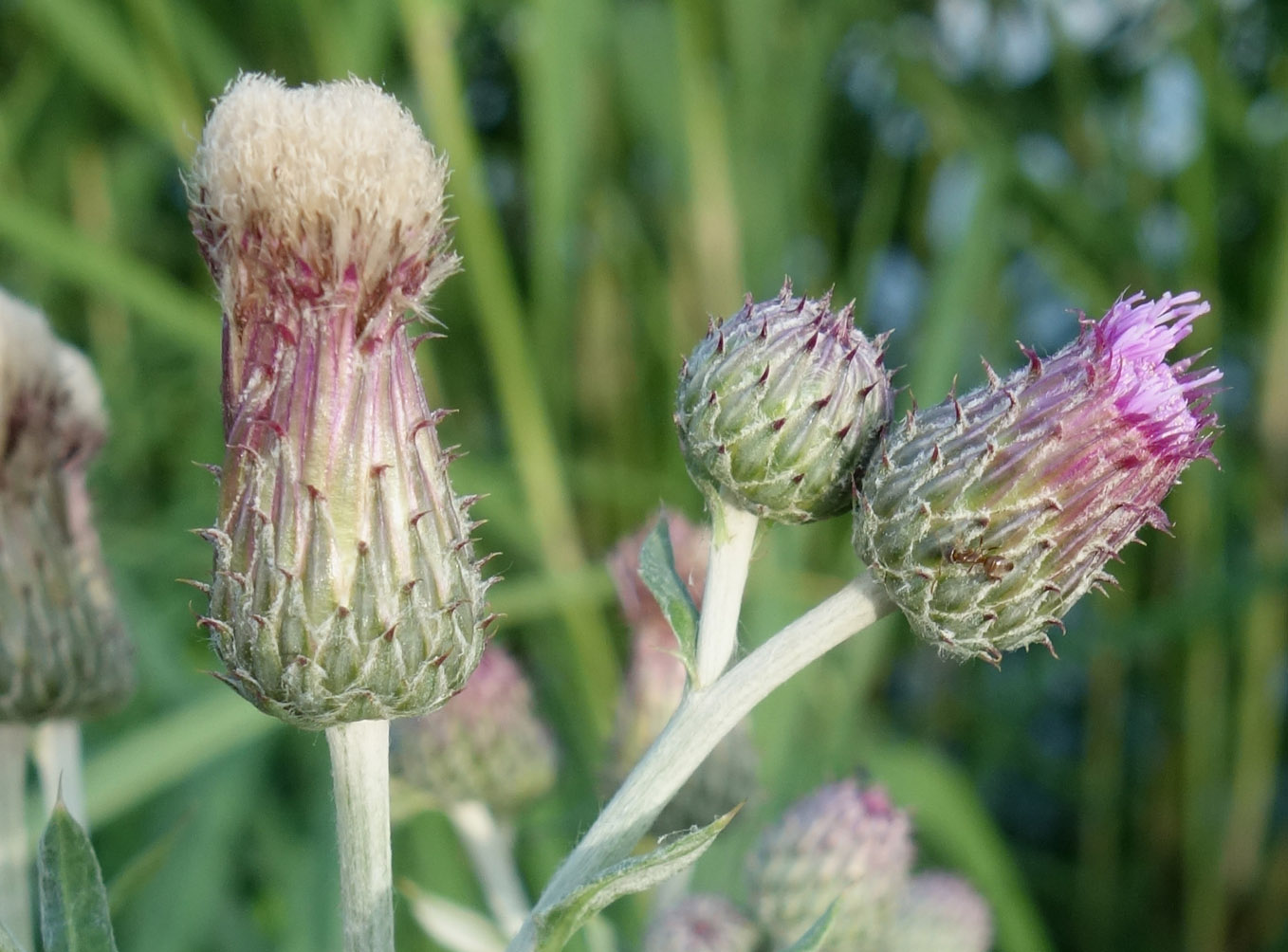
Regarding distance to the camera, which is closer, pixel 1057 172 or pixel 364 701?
pixel 364 701

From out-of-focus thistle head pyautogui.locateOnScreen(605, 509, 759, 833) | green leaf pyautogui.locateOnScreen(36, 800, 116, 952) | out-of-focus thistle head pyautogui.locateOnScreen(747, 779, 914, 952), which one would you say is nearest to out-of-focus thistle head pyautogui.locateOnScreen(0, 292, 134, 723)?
green leaf pyautogui.locateOnScreen(36, 800, 116, 952)

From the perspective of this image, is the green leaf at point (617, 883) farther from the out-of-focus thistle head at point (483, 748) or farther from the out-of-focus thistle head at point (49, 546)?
the out-of-focus thistle head at point (483, 748)

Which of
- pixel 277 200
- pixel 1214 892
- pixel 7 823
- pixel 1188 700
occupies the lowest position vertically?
pixel 1214 892

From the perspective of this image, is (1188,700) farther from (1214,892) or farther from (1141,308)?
(1141,308)

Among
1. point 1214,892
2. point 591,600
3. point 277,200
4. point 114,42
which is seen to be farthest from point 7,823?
point 1214,892

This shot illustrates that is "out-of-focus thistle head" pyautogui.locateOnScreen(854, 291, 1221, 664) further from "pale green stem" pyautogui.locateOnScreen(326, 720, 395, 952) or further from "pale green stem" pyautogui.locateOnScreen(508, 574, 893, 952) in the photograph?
"pale green stem" pyautogui.locateOnScreen(326, 720, 395, 952)

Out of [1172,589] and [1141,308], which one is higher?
[1141,308]

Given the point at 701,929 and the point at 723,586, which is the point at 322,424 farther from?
the point at 701,929
